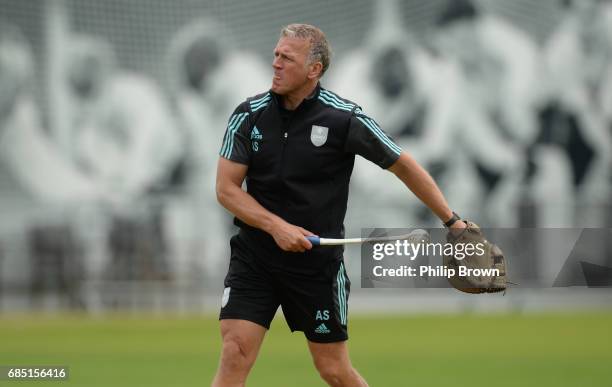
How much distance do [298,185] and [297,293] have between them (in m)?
0.71

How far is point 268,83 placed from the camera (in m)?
33.9

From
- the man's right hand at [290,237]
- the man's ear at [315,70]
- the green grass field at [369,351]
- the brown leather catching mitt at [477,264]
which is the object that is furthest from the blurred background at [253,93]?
the man's right hand at [290,237]

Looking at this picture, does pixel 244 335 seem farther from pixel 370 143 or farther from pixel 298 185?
pixel 370 143

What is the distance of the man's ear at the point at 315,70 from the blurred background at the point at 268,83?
24384 millimetres

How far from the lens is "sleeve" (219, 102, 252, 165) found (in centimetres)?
785

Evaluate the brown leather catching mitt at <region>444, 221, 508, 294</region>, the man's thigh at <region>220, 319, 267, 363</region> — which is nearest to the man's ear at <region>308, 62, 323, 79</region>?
the brown leather catching mitt at <region>444, 221, 508, 294</region>

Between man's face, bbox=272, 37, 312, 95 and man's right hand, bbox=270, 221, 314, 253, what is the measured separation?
0.88 m

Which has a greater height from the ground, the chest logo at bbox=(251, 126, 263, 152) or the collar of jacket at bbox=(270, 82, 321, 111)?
the collar of jacket at bbox=(270, 82, 321, 111)

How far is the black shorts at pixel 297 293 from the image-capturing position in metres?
7.91

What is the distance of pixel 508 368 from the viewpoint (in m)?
14.4

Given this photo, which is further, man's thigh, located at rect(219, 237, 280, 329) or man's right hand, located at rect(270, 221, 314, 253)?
man's thigh, located at rect(219, 237, 280, 329)

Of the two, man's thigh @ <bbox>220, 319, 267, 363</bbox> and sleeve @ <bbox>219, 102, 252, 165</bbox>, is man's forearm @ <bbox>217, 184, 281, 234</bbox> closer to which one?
sleeve @ <bbox>219, 102, 252, 165</bbox>

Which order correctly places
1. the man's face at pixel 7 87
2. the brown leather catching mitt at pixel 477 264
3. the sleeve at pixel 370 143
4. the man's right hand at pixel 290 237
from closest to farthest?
1. the man's right hand at pixel 290 237
2. the sleeve at pixel 370 143
3. the brown leather catching mitt at pixel 477 264
4. the man's face at pixel 7 87

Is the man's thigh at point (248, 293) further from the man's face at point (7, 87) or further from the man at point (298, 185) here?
the man's face at point (7, 87)
